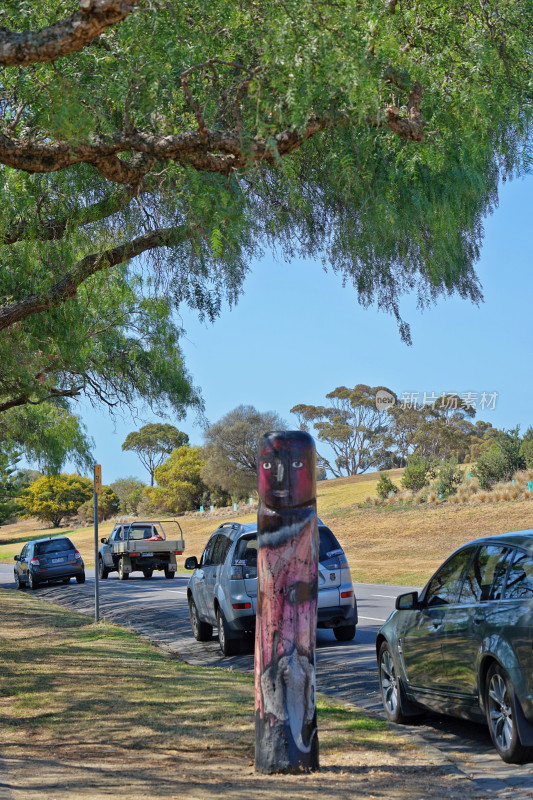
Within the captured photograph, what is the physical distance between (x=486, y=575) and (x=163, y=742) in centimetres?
290

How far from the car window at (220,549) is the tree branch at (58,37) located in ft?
29.2

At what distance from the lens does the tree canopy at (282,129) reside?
814 centimetres

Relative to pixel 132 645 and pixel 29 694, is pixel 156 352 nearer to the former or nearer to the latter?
pixel 132 645

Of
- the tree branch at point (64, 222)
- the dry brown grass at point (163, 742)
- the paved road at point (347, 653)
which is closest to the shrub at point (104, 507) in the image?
the paved road at point (347, 653)

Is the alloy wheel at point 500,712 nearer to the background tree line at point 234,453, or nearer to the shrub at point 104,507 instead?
the background tree line at point 234,453

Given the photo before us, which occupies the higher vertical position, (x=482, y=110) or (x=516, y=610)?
(x=482, y=110)

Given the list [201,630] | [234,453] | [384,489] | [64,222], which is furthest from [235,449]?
[64,222]

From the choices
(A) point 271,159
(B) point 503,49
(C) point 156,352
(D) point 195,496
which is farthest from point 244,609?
(D) point 195,496

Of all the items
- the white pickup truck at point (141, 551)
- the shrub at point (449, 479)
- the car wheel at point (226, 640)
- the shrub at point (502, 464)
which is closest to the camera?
the car wheel at point (226, 640)

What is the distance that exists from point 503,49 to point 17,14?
14.9ft

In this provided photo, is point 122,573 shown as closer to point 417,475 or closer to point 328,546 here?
point 328,546

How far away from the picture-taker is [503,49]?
9.51 m

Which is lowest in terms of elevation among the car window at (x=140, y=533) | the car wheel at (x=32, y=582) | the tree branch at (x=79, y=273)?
the car wheel at (x=32, y=582)

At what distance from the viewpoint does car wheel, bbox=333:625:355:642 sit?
15069mm
